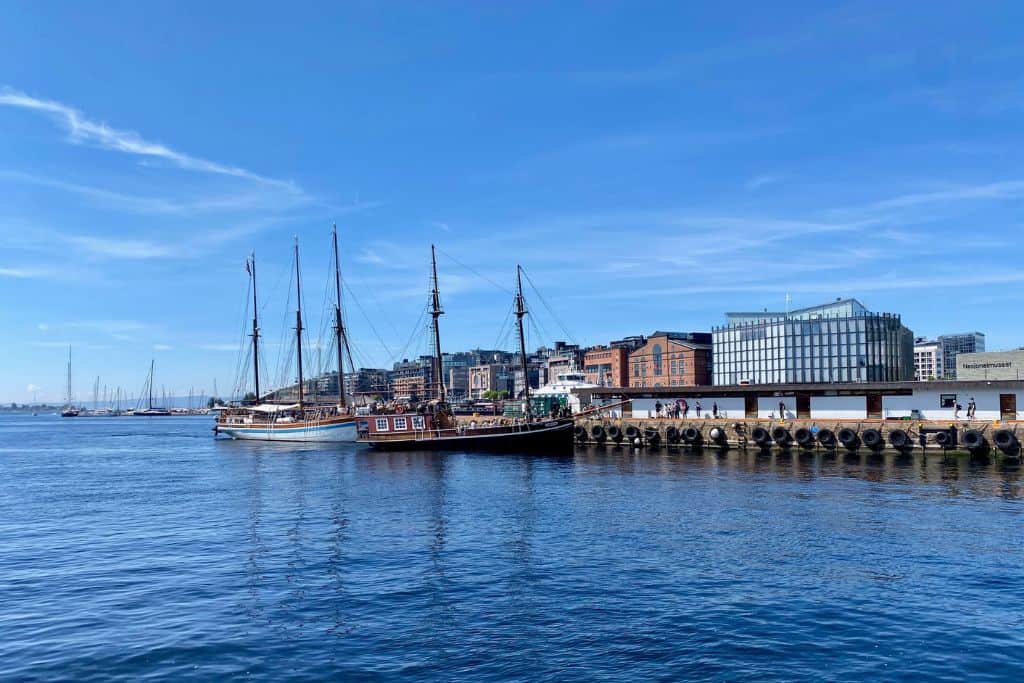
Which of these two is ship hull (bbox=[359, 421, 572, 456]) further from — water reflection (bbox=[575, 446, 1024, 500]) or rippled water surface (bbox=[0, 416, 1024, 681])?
rippled water surface (bbox=[0, 416, 1024, 681])

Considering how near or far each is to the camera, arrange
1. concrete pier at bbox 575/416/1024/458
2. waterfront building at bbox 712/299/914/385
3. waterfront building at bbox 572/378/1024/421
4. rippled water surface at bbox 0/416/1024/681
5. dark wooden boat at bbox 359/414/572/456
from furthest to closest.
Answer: waterfront building at bbox 712/299/914/385, dark wooden boat at bbox 359/414/572/456, waterfront building at bbox 572/378/1024/421, concrete pier at bbox 575/416/1024/458, rippled water surface at bbox 0/416/1024/681

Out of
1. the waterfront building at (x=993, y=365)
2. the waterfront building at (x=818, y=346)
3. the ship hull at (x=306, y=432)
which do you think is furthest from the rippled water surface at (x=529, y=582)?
the waterfront building at (x=818, y=346)

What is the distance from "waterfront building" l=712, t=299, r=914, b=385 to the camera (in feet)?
508

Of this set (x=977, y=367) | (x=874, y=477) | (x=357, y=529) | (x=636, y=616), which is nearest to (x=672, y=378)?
(x=977, y=367)

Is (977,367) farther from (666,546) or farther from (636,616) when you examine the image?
(636,616)

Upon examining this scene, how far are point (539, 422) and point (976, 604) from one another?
62.4 m

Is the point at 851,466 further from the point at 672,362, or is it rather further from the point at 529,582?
the point at 672,362

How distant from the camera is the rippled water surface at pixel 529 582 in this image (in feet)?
60.8

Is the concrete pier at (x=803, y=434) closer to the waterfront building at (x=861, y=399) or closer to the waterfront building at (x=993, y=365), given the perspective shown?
the waterfront building at (x=861, y=399)

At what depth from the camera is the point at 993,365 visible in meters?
87.1

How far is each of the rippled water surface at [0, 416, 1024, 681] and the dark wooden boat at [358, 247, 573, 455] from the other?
32.5m

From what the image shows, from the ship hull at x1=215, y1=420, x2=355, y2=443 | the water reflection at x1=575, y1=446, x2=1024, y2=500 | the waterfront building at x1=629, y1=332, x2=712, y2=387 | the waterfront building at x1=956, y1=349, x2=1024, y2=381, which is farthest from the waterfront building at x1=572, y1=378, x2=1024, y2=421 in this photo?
the waterfront building at x1=629, y1=332, x2=712, y2=387

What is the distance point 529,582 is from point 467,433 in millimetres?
60210

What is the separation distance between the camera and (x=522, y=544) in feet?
103
